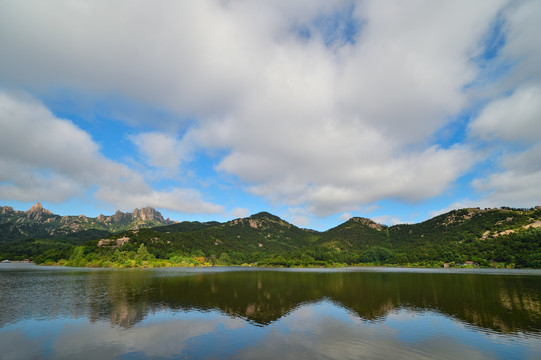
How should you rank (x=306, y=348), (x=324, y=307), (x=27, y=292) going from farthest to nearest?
1. (x=27, y=292)
2. (x=324, y=307)
3. (x=306, y=348)

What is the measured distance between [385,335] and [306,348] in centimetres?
1186

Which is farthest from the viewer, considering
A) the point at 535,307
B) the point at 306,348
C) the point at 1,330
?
the point at 535,307

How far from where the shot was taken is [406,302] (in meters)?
54.4

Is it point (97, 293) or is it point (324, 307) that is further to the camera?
point (97, 293)

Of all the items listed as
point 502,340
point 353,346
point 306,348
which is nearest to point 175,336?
point 306,348

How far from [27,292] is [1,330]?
41.1 metres

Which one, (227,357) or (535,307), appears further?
(535,307)

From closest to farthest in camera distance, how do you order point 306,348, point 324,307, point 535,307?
point 306,348 < point 535,307 < point 324,307

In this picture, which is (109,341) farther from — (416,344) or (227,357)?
(416,344)

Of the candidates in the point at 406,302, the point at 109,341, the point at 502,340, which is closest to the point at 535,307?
the point at 406,302

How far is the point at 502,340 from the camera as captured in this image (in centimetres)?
2900

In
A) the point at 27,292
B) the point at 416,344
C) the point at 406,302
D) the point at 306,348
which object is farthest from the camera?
the point at 27,292

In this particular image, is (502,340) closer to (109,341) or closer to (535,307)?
(535,307)

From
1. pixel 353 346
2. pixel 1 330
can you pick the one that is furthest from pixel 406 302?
pixel 1 330
